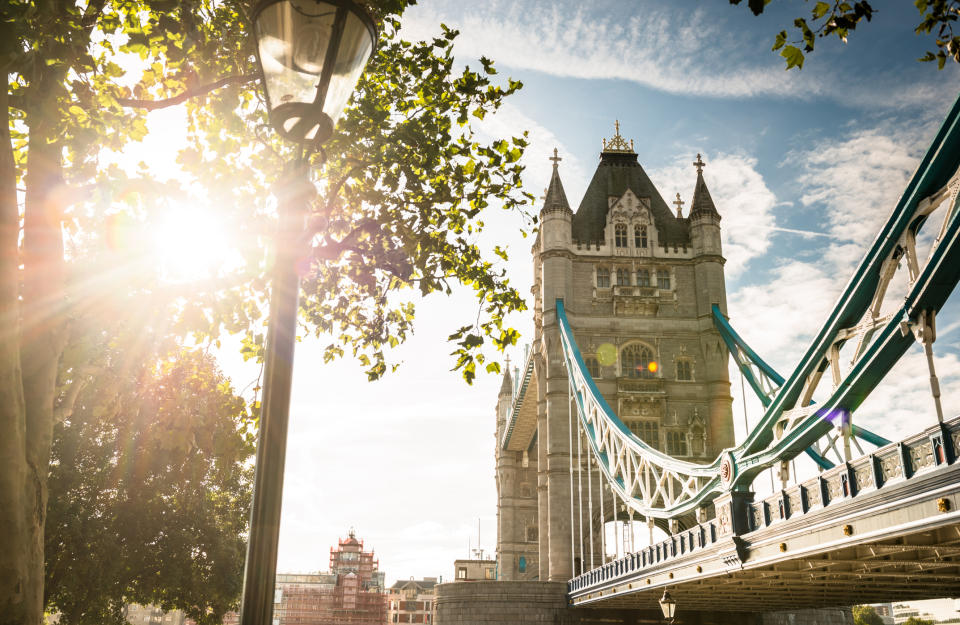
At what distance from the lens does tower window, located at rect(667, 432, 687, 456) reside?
38.4 m

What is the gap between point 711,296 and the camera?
134 ft

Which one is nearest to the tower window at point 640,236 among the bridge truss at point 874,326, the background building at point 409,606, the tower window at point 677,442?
the tower window at point 677,442

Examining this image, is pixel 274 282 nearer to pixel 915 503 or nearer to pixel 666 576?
pixel 915 503

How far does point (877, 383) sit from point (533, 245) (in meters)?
33.5

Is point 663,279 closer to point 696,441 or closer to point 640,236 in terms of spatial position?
point 640,236

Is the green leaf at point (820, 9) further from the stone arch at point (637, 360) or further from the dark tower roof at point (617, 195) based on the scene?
the dark tower roof at point (617, 195)

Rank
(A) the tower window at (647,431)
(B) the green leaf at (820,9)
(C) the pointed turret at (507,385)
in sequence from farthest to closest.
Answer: (C) the pointed turret at (507,385), (A) the tower window at (647,431), (B) the green leaf at (820,9)

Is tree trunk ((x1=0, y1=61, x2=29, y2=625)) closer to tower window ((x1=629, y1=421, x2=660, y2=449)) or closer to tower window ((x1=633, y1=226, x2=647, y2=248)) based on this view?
tower window ((x1=629, y1=421, x2=660, y2=449))

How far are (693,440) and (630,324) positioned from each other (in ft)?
21.8

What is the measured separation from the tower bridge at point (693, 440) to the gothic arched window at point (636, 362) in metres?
0.08

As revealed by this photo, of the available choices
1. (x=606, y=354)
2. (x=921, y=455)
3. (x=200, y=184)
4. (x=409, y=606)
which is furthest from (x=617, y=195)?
(x=409, y=606)

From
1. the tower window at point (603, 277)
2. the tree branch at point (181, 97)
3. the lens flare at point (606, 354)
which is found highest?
the tower window at point (603, 277)

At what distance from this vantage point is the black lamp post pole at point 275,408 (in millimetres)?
3021

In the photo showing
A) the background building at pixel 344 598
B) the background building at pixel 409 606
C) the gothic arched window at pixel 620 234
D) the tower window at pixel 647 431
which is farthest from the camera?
the background building at pixel 409 606
